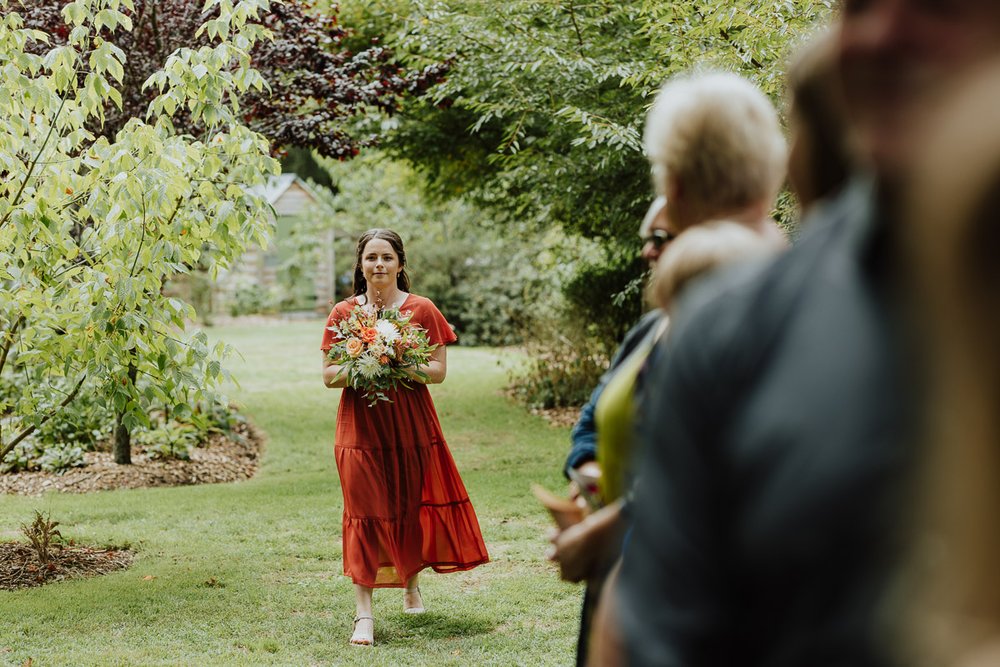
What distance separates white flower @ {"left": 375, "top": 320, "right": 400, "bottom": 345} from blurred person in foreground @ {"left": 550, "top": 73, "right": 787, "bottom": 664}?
3599 mm

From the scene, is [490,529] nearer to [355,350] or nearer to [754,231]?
[355,350]

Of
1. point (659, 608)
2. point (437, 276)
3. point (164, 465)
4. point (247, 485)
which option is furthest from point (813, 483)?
point (437, 276)

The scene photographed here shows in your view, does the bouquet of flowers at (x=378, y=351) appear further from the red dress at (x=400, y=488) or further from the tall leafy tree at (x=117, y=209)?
the tall leafy tree at (x=117, y=209)

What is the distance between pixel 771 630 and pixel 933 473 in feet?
0.78

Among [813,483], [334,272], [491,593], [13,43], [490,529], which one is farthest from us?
[334,272]

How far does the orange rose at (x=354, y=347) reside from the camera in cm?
574

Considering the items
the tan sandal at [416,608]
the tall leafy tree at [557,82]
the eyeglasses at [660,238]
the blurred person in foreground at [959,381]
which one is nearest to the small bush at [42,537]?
the tan sandal at [416,608]

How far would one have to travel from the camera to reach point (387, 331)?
229 inches

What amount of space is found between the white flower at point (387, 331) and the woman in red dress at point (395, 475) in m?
0.24

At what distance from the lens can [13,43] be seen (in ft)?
18.3

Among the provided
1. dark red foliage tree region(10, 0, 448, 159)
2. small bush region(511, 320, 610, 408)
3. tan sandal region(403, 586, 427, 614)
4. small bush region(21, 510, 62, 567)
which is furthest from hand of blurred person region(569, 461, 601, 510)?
small bush region(511, 320, 610, 408)

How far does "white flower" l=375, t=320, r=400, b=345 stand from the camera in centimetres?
577

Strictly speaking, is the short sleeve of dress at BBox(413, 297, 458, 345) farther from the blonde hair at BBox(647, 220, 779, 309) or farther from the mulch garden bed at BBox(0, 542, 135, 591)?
the blonde hair at BBox(647, 220, 779, 309)

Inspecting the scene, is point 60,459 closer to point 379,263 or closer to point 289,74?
point 289,74
